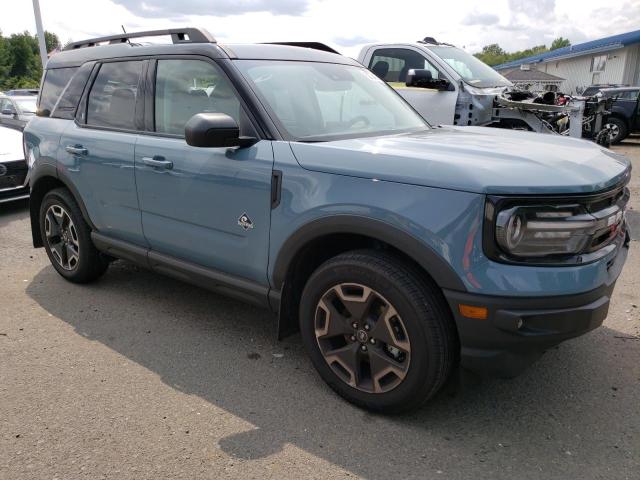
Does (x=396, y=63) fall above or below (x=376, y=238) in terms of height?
above

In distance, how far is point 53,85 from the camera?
466cm

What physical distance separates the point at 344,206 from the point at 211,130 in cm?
80

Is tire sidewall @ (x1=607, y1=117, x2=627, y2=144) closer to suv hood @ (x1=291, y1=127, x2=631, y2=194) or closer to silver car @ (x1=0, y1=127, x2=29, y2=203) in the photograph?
suv hood @ (x1=291, y1=127, x2=631, y2=194)

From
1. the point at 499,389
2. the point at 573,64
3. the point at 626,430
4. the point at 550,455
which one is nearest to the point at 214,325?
the point at 499,389

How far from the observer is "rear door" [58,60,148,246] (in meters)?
3.78

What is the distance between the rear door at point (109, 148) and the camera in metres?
3.78

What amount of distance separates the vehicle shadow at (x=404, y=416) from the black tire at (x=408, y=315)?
169mm

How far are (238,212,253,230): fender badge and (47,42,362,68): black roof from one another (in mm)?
958

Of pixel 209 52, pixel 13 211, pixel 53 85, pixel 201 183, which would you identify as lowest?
pixel 13 211

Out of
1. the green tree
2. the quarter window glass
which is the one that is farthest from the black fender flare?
the green tree

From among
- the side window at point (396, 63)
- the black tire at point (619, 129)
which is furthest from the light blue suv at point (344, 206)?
the black tire at point (619, 129)

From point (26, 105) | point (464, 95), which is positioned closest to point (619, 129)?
point (464, 95)

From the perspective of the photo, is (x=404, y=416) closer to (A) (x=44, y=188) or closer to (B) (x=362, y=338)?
(B) (x=362, y=338)

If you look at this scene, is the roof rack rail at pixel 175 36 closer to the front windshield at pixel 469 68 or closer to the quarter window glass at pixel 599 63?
the front windshield at pixel 469 68
